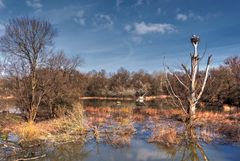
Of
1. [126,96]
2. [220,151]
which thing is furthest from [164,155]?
[126,96]

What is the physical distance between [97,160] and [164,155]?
257 centimetres

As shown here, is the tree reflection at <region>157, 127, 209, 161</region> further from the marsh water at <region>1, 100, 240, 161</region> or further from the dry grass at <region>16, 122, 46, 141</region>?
the dry grass at <region>16, 122, 46, 141</region>

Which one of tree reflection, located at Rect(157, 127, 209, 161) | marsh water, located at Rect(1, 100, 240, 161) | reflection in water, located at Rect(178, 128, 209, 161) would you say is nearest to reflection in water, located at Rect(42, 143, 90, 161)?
marsh water, located at Rect(1, 100, 240, 161)

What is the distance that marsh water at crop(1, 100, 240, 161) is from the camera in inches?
419

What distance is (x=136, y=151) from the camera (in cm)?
1161

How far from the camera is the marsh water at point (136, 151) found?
1065 centimetres

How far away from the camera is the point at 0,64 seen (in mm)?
19562

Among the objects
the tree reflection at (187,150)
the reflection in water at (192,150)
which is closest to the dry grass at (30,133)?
the tree reflection at (187,150)

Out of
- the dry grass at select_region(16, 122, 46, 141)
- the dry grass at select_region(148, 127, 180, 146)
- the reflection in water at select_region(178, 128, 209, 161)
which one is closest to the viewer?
the reflection in water at select_region(178, 128, 209, 161)

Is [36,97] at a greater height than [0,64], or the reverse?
[0,64]

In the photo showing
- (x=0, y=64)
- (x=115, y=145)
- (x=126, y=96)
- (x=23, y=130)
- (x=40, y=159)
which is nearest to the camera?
(x=40, y=159)

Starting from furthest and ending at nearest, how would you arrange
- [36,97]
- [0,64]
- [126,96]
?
[126,96] < [36,97] < [0,64]

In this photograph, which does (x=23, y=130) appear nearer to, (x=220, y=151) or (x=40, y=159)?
(x=40, y=159)

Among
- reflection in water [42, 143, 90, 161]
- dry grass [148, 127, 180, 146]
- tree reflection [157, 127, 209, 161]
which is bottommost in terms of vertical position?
reflection in water [42, 143, 90, 161]
